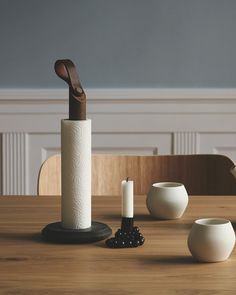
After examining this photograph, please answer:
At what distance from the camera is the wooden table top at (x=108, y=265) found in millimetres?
1046

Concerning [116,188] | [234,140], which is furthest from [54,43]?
[116,188]

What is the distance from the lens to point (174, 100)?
9.90 ft

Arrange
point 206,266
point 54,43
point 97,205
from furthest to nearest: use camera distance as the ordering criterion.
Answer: point 54,43 → point 97,205 → point 206,266

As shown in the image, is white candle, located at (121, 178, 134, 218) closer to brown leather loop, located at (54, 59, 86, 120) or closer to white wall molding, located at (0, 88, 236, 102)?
brown leather loop, located at (54, 59, 86, 120)

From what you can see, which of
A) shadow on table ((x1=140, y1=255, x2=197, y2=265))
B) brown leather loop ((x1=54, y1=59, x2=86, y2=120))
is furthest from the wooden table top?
brown leather loop ((x1=54, y1=59, x2=86, y2=120))

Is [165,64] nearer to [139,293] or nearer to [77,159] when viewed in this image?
[77,159]

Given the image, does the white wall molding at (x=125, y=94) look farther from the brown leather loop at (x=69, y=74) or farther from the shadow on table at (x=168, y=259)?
the shadow on table at (x=168, y=259)

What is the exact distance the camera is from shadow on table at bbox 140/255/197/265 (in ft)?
3.85

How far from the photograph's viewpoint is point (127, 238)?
4.18 ft

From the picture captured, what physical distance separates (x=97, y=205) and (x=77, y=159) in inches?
14.5

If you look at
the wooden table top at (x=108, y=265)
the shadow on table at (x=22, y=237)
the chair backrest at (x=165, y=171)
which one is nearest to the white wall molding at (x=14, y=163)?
the chair backrest at (x=165, y=171)

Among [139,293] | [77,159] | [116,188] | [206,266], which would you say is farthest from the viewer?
[116,188]

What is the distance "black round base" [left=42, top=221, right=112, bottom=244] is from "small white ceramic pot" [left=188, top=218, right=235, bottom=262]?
0.20 m

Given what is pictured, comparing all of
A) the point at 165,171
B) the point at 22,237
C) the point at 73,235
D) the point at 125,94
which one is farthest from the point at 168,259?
the point at 125,94
